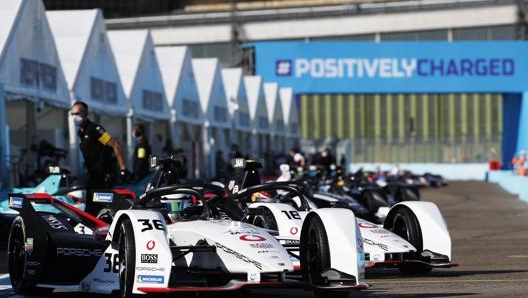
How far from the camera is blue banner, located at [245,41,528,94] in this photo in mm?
53219

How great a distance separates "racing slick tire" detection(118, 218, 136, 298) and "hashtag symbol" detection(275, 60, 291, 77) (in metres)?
44.0

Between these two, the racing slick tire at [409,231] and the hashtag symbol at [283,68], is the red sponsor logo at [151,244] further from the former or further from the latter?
the hashtag symbol at [283,68]

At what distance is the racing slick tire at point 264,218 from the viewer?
1239 cm

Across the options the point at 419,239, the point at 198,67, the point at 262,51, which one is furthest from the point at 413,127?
the point at 419,239

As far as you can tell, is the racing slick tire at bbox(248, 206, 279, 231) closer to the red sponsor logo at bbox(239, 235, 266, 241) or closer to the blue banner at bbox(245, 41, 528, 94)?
the red sponsor logo at bbox(239, 235, 266, 241)

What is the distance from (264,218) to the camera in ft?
41.2

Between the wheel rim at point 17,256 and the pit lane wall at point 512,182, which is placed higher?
the wheel rim at point 17,256

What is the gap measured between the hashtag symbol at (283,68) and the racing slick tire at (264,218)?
41.4 meters

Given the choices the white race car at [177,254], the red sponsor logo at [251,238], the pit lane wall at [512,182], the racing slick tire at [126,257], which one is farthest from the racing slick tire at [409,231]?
the pit lane wall at [512,182]

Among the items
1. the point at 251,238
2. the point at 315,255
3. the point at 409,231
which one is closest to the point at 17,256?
the point at 251,238

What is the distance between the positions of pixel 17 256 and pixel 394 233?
3.79 meters

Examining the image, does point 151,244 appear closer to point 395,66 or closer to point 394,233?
point 394,233

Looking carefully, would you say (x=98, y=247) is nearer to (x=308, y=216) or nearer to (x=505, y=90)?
(x=308, y=216)

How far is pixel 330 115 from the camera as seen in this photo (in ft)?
290
